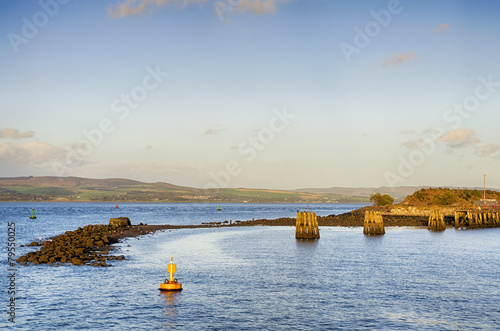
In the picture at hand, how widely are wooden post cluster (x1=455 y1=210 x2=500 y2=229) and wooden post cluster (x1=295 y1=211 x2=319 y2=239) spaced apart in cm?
4771

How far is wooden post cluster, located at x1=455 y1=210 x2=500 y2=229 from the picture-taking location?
111062 millimetres

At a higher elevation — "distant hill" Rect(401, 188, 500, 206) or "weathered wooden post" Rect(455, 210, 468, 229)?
"distant hill" Rect(401, 188, 500, 206)

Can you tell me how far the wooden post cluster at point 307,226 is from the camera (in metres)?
76.2

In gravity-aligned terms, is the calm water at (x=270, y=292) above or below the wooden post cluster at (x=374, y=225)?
below

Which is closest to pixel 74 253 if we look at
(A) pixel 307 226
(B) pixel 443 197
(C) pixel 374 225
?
(A) pixel 307 226

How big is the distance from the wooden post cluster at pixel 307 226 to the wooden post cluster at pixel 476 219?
4771 cm

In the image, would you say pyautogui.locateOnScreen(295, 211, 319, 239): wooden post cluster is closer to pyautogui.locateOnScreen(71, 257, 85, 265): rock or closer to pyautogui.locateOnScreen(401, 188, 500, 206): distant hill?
pyautogui.locateOnScreen(71, 257, 85, 265): rock

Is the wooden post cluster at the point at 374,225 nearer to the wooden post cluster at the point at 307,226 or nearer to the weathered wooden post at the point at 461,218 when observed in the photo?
the wooden post cluster at the point at 307,226

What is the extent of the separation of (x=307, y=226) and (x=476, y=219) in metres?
54.0

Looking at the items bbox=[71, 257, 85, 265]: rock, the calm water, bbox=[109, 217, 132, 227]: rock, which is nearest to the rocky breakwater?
bbox=[71, 257, 85, 265]: rock

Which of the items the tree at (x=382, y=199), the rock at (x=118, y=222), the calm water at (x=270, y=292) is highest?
→ the tree at (x=382, y=199)

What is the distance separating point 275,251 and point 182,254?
11.4 meters

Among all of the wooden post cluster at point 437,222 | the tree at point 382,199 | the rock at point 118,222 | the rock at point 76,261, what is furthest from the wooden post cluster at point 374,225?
the tree at point 382,199

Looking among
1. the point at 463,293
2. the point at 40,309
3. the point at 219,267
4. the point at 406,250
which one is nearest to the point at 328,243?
the point at 406,250
